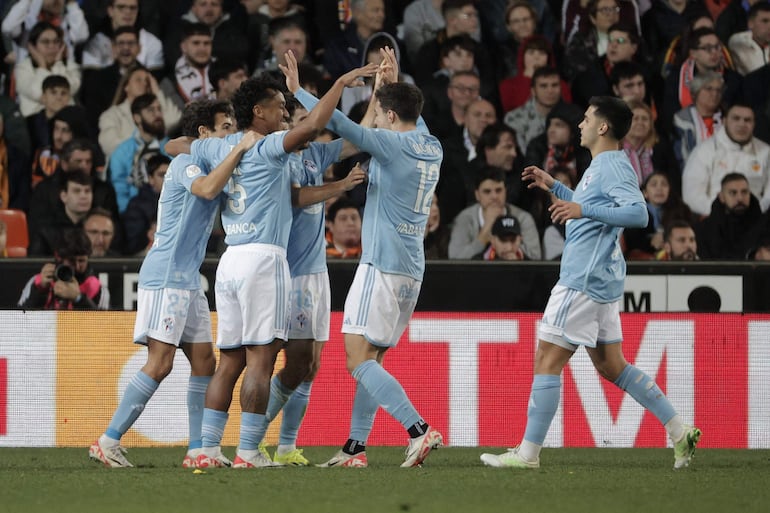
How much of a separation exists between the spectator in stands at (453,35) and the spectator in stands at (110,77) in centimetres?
290

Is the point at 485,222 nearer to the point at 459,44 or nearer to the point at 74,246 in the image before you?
the point at 459,44

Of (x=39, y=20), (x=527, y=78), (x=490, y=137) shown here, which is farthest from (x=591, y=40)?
(x=39, y=20)

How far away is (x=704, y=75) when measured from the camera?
13.7 metres

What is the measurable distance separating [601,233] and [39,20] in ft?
26.8

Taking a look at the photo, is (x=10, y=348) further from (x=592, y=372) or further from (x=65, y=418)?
(x=592, y=372)

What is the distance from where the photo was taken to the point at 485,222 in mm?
12219

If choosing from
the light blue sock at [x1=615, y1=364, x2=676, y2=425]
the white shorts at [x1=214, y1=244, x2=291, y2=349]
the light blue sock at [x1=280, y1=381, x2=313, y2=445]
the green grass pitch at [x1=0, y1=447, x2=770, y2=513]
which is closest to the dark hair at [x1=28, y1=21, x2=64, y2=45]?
the green grass pitch at [x1=0, y1=447, x2=770, y2=513]

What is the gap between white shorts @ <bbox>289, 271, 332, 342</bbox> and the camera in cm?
805

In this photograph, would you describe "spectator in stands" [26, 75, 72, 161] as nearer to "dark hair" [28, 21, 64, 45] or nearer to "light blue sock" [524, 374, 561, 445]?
"dark hair" [28, 21, 64, 45]

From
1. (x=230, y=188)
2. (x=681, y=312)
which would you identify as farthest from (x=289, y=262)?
(x=681, y=312)

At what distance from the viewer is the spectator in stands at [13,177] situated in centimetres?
1301

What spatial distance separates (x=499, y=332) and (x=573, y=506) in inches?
163

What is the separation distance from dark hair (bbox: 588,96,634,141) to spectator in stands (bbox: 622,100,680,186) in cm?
A: 533

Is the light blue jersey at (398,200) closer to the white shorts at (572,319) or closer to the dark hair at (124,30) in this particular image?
the white shorts at (572,319)
